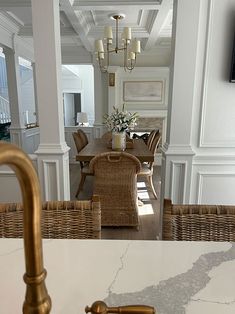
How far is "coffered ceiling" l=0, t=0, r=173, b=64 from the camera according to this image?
3.03 m

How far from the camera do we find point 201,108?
2156 mm

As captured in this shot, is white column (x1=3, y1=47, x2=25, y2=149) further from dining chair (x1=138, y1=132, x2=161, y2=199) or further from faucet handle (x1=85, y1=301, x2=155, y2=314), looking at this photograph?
faucet handle (x1=85, y1=301, x2=155, y2=314)

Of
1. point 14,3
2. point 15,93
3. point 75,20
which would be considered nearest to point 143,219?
point 75,20

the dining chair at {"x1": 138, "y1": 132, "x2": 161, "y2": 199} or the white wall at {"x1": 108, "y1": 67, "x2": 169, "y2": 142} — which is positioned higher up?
the white wall at {"x1": 108, "y1": 67, "x2": 169, "y2": 142}

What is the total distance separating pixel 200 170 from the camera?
2.27 meters

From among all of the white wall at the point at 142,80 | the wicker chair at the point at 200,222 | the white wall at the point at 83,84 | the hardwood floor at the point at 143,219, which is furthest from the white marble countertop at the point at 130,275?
the white wall at the point at 83,84

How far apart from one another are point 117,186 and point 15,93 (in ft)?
10.1

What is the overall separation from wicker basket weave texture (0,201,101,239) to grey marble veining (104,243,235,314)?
13.2 inches

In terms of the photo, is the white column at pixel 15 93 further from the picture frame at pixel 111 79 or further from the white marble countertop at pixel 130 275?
the white marble countertop at pixel 130 275

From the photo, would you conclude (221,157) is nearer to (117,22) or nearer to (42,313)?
(42,313)

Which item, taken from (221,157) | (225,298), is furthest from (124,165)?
(225,298)

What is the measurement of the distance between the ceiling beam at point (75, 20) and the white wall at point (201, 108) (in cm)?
152

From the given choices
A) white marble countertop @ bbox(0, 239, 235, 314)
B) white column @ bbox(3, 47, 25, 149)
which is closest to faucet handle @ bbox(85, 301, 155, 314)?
white marble countertop @ bbox(0, 239, 235, 314)

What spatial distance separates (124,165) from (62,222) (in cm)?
143
